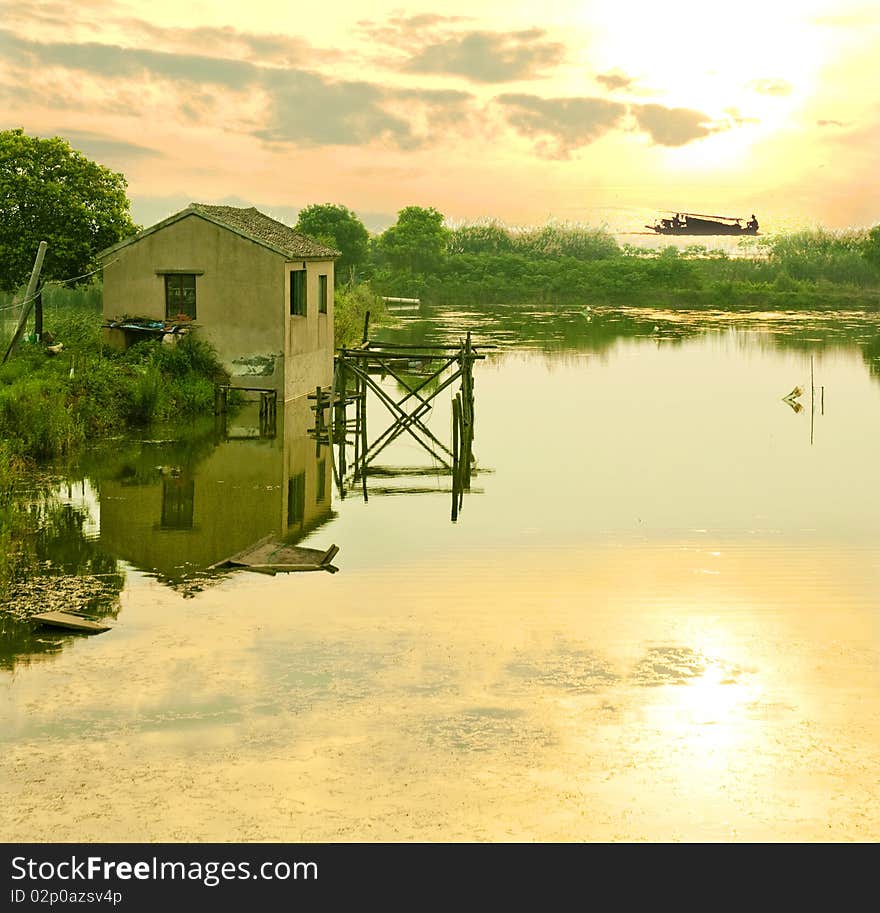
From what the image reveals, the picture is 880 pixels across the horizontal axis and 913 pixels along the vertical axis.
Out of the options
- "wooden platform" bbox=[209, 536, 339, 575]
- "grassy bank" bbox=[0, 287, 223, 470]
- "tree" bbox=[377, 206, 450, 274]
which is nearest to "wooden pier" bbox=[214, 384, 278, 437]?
"grassy bank" bbox=[0, 287, 223, 470]

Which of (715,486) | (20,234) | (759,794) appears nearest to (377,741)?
(759,794)

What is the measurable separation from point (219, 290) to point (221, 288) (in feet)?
0.24

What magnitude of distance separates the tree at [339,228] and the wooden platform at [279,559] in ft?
257

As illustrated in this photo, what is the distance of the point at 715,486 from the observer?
2570cm

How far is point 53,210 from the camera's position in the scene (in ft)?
118

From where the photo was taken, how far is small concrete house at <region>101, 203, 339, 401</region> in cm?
3403

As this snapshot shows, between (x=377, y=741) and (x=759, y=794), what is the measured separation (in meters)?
3.32

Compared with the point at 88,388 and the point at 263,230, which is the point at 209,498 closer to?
the point at 88,388

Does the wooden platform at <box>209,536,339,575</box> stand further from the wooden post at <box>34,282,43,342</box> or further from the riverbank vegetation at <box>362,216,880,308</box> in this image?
the riverbank vegetation at <box>362,216,880,308</box>

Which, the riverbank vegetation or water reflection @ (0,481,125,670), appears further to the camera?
the riverbank vegetation

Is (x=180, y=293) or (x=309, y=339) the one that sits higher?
(x=180, y=293)

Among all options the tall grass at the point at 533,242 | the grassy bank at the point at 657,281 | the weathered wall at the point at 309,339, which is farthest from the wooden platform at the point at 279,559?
the tall grass at the point at 533,242

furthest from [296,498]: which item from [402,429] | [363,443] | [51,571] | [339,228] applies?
[339,228]

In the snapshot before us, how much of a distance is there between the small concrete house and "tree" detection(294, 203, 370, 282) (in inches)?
2444
